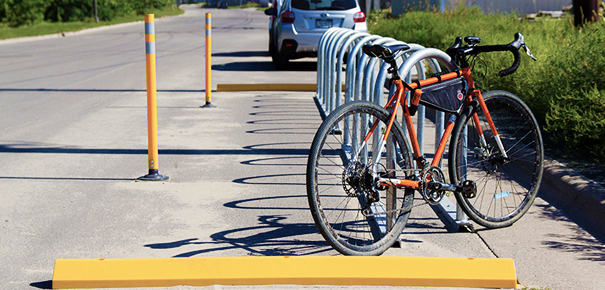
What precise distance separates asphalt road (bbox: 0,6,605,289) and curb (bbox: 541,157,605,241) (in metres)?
0.13

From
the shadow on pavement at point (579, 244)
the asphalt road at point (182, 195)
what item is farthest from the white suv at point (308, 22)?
the shadow on pavement at point (579, 244)

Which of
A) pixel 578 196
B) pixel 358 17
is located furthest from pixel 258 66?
pixel 578 196

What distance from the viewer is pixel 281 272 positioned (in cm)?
396

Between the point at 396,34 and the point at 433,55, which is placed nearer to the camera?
the point at 433,55

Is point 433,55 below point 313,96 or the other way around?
the other way around

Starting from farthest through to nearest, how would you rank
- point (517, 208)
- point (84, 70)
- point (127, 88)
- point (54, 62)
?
1. point (54, 62)
2. point (84, 70)
3. point (127, 88)
4. point (517, 208)

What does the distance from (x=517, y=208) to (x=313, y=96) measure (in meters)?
7.29

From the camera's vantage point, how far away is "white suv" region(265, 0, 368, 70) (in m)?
16.0

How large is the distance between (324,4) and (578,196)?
38.0 ft

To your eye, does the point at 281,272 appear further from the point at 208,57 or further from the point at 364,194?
the point at 208,57

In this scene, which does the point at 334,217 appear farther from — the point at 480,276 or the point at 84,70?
the point at 84,70

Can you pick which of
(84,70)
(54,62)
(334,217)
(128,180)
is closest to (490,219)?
(334,217)

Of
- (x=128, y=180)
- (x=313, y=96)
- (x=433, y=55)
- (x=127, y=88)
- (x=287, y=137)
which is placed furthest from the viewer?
(x=127, y=88)

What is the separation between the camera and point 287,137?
8539mm
